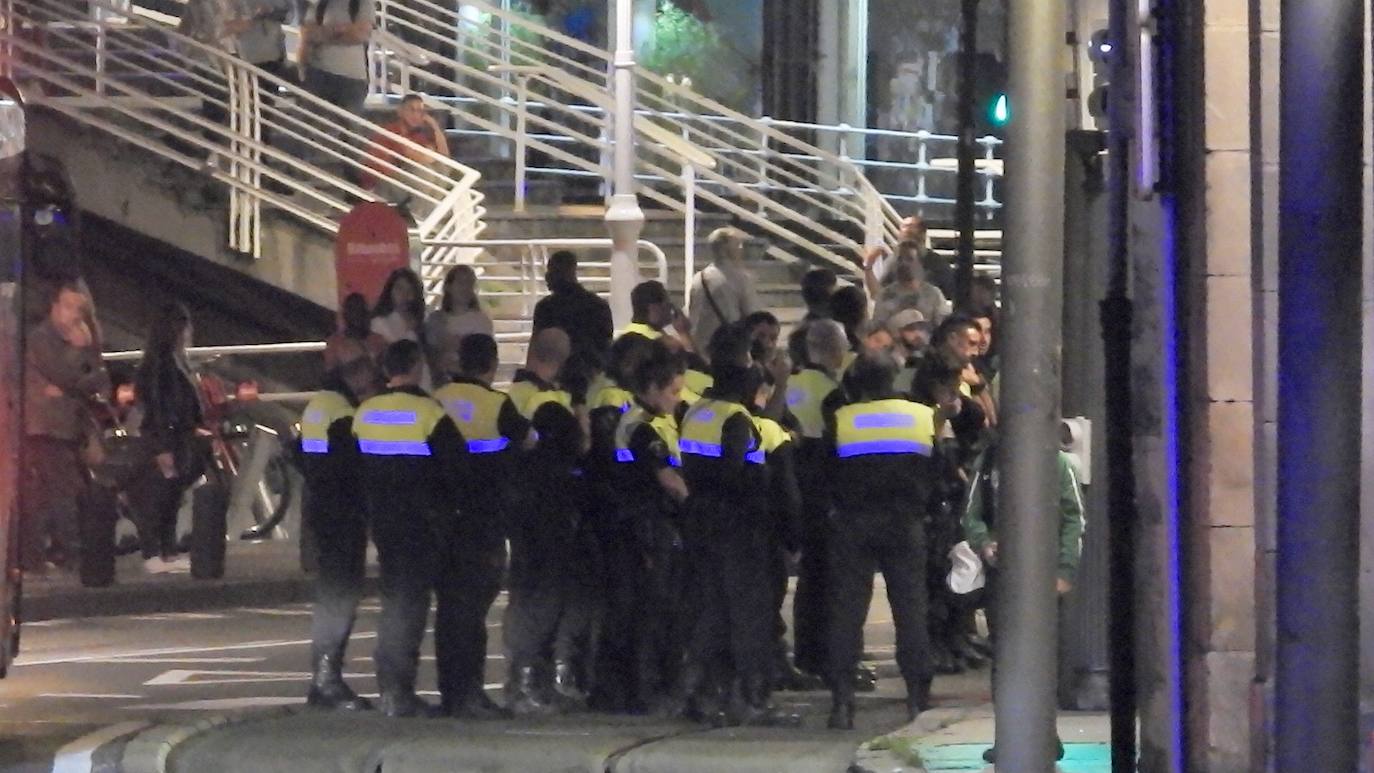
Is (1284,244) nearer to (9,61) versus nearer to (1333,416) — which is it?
(1333,416)

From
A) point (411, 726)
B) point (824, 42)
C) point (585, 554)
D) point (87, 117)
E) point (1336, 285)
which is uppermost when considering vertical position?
point (824, 42)

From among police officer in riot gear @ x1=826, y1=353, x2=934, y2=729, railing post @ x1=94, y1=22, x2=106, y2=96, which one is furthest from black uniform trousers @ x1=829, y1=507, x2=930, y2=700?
railing post @ x1=94, y1=22, x2=106, y2=96

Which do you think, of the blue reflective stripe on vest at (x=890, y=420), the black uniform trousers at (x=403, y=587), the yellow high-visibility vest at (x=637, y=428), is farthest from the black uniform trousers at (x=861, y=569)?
the black uniform trousers at (x=403, y=587)

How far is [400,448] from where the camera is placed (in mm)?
11039

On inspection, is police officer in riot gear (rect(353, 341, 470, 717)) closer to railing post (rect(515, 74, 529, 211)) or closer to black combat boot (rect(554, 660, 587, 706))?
black combat boot (rect(554, 660, 587, 706))

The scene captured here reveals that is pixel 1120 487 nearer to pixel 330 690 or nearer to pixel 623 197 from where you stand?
pixel 330 690

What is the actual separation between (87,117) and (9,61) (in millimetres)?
880

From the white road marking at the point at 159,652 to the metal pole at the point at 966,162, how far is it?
404 cm

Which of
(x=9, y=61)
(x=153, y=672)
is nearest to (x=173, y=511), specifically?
(x=153, y=672)

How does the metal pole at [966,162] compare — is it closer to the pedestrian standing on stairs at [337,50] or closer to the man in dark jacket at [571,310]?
the man in dark jacket at [571,310]

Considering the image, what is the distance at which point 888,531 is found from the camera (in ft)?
36.6

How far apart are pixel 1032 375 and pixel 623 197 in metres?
11.0

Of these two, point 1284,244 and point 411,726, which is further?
point 411,726

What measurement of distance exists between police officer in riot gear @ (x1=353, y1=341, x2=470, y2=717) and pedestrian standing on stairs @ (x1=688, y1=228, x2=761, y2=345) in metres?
4.72
